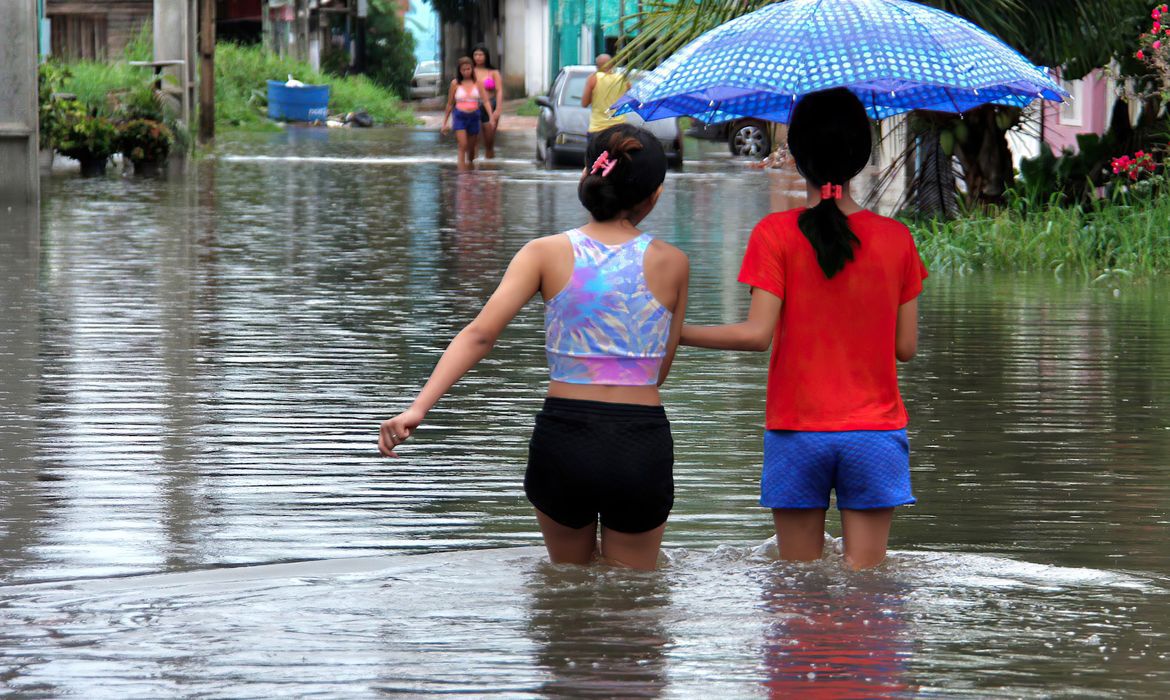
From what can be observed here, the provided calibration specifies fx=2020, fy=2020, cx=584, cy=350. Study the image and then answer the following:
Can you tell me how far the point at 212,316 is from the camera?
1105cm

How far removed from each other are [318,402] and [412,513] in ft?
7.14

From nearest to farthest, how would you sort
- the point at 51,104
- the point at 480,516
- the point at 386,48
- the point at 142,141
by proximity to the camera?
1. the point at 480,516
2. the point at 51,104
3. the point at 142,141
4. the point at 386,48

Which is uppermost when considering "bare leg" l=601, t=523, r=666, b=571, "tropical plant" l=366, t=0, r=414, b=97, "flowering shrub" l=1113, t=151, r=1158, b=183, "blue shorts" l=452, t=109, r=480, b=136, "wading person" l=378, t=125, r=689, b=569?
"tropical plant" l=366, t=0, r=414, b=97

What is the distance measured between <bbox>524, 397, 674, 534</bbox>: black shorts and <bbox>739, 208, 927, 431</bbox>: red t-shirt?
343 mm

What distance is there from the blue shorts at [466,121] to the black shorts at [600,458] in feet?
70.2

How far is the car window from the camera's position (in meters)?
27.4

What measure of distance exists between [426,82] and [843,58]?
66488 millimetres

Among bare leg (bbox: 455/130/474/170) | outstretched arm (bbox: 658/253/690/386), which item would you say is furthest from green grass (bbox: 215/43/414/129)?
outstretched arm (bbox: 658/253/690/386)

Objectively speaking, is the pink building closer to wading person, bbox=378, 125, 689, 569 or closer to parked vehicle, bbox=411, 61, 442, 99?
wading person, bbox=378, 125, 689, 569

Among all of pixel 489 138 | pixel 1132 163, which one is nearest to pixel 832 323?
pixel 1132 163

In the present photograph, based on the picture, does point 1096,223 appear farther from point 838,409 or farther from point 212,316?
point 838,409

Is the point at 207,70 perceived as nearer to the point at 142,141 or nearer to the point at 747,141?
the point at 142,141

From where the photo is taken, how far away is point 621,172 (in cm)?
470

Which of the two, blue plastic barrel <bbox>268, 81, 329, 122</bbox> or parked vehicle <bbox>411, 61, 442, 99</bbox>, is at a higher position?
parked vehicle <bbox>411, 61, 442, 99</bbox>
